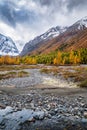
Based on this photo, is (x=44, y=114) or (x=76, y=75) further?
(x=76, y=75)

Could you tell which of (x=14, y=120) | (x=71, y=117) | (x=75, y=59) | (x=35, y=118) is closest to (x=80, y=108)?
(x=71, y=117)

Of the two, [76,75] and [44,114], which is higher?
[76,75]

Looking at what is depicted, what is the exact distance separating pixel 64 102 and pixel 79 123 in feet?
25.8

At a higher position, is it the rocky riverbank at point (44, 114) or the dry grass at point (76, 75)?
the dry grass at point (76, 75)

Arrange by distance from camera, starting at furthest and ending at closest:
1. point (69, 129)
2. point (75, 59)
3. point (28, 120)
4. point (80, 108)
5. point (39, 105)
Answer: point (75, 59), point (39, 105), point (80, 108), point (28, 120), point (69, 129)

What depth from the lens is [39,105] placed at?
1112 inches

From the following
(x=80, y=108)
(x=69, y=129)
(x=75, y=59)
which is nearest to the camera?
(x=69, y=129)

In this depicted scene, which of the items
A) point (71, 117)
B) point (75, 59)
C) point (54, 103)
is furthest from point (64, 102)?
point (75, 59)

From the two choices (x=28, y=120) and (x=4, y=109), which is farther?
(x=4, y=109)

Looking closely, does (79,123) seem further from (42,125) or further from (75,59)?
(75,59)

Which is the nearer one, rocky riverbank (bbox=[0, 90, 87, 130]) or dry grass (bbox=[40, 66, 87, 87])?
rocky riverbank (bbox=[0, 90, 87, 130])

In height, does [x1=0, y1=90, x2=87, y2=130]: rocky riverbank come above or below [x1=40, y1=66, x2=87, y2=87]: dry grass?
below

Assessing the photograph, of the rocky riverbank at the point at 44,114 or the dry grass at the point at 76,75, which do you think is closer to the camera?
the rocky riverbank at the point at 44,114

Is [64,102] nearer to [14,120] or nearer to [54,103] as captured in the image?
[54,103]
